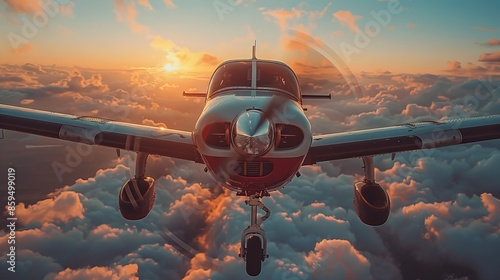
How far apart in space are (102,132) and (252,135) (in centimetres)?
570

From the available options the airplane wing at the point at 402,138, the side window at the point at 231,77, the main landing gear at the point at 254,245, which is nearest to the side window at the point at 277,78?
the side window at the point at 231,77

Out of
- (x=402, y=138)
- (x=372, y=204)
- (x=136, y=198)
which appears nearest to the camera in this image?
(x=402, y=138)

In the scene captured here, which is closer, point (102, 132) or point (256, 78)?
point (256, 78)

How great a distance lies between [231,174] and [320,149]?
10.5 feet

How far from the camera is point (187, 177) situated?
14400 cm

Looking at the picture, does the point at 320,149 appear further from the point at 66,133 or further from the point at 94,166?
the point at 94,166

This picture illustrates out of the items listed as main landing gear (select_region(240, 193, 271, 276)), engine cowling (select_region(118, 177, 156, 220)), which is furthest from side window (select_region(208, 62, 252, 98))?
engine cowling (select_region(118, 177, 156, 220))

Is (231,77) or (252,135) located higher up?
(231,77)

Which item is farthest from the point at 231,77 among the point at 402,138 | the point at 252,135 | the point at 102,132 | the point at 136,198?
the point at 136,198

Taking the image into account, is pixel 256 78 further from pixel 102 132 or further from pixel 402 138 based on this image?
pixel 102 132

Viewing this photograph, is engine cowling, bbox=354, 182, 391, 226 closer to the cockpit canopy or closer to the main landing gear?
the main landing gear

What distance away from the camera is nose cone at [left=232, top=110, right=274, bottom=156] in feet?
19.8

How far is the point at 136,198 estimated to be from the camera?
1184cm

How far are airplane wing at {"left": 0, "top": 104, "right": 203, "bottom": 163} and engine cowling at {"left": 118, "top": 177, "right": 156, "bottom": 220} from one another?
2.60 meters
